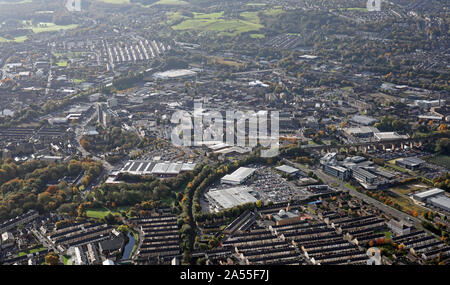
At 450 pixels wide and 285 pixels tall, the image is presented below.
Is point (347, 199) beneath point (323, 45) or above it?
beneath

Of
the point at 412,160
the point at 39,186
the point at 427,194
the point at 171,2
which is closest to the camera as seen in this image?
the point at 427,194

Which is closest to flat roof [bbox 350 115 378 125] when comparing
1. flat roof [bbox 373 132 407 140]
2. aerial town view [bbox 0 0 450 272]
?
aerial town view [bbox 0 0 450 272]

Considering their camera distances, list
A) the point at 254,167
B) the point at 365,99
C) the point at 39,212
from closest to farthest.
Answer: the point at 39,212, the point at 254,167, the point at 365,99

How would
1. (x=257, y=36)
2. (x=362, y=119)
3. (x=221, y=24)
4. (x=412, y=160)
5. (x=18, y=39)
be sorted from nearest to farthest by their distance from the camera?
(x=412, y=160) → (x=362, y=119) → (x=257, y=36) → (x=18, y=39) → (x=221, y=24)

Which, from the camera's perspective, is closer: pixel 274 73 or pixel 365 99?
pixel 365 99

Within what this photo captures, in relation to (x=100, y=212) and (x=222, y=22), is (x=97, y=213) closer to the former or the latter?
(x=100, y=212)

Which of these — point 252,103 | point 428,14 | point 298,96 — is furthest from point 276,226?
point 428,14

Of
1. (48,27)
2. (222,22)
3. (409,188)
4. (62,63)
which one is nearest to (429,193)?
(409,188)

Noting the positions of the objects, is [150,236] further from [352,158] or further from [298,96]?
[298,96]

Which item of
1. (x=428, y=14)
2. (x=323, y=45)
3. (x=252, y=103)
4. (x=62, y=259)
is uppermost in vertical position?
(x=428, y=14)
